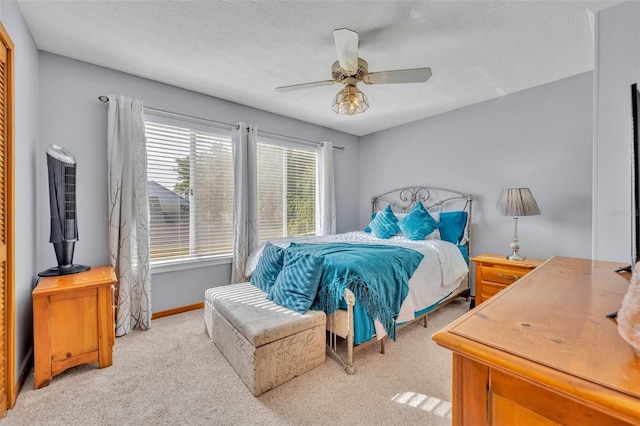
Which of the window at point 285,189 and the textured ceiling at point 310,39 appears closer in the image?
the textured ceiling at point 310,39

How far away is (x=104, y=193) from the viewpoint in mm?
2703

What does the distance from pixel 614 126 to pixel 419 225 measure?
1.91 metres

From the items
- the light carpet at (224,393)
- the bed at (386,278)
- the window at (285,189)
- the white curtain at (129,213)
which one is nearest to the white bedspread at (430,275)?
the bed at (386,278)

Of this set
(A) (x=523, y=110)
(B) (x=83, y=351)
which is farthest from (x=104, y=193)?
(A) (x=523, y=110)

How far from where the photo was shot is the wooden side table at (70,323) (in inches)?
72.6

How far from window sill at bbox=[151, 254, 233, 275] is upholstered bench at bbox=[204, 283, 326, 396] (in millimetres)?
1138

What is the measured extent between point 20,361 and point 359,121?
171 inches

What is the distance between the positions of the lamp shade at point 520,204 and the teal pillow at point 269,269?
232cm

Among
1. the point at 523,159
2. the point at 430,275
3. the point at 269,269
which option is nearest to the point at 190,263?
the point at 269,269

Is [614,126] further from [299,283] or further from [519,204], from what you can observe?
[299,283]

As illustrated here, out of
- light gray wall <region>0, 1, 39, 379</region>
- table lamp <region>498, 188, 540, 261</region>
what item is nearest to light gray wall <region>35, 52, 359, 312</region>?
light gray wall <region>0, 1, 39, 379</region>

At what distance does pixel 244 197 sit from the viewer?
3463mm

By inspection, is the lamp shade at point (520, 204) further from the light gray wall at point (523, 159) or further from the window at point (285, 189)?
the window at point (285, 189)

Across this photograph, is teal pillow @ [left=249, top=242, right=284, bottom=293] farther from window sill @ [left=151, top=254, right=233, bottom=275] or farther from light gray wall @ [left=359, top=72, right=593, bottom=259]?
light gray wall @ [left=359, top=72, right=593, bottom=259]
